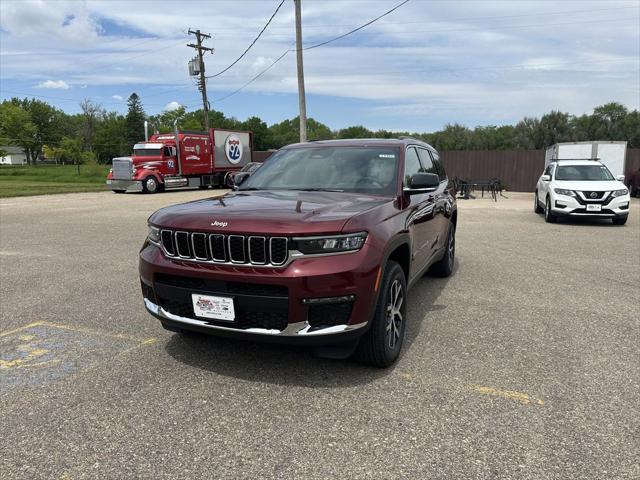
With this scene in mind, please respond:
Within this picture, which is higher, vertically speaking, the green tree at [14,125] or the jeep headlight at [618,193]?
the green tree at [14,125]

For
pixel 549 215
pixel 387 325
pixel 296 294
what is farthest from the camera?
pixel 549 215

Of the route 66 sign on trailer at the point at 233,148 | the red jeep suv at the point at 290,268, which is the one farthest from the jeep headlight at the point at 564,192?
the route 66 sign on trailer at the point at 233,148

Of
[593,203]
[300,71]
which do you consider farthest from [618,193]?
[300,71]

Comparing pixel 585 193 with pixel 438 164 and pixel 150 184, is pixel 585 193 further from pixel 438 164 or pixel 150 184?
pixel 150 184

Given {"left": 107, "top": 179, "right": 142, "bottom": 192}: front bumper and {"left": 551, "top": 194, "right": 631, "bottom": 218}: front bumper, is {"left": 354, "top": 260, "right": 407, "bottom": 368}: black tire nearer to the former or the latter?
{"left": 551, "top": 194, "right": 631, "bottom": 218}: front bumper

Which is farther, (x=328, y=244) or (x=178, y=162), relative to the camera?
(x=178, y=162)

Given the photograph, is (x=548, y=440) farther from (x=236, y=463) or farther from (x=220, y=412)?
(x=220, y=412)

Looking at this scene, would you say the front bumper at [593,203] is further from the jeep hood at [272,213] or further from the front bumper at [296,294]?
the front bumper at [296,294]

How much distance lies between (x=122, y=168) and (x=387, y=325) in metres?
23.4

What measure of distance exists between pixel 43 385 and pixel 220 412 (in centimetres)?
131

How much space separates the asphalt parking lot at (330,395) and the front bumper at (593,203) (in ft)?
21.5

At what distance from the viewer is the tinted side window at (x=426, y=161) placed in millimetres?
5348

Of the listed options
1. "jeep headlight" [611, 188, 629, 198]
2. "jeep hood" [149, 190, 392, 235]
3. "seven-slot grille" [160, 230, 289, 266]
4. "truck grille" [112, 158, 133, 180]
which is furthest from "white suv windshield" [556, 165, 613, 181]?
"truck grille" [112, 158, 133, 180]

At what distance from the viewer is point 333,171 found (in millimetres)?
4445
